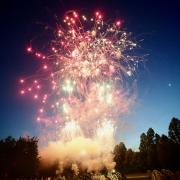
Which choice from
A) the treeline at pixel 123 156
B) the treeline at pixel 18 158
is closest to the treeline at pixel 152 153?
the treeline at pixel 123 156

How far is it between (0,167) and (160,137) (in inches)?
1740

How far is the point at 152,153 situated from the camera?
71750 millimetres

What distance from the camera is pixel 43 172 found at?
76.9 meters

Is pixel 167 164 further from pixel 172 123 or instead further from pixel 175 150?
pixel 172 123

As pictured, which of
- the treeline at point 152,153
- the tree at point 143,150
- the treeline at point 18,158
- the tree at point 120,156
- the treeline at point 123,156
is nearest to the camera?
the treeline at point 18,158

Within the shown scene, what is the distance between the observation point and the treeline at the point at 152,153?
217 ft

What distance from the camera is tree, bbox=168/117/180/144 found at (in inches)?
3012

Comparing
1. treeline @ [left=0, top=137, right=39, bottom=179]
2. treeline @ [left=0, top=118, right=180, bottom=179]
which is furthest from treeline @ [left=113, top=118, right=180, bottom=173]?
treeline @ [left=0, top=137, right=39, bottom=179]

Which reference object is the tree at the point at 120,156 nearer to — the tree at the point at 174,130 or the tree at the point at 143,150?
the tree at the point at 143,150

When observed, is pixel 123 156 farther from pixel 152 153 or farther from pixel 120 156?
pixel 152 153

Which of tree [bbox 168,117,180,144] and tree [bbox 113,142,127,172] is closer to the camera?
tree [bbox 168,117,180,144]

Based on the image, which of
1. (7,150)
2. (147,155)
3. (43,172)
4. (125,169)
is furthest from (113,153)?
(7,150)

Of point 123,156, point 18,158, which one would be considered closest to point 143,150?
point 123,156

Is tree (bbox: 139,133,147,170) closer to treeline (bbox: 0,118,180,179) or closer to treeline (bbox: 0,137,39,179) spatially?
treeline (bbox: 0,118,180,179)
